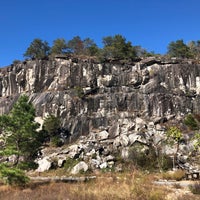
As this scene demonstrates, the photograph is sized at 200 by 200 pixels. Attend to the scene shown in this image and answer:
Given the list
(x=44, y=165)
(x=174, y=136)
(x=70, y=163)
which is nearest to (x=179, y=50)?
(x=174, y=136)

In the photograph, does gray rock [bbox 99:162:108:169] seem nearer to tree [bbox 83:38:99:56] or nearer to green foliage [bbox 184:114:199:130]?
green foliage [bbox 184:114:199:130]

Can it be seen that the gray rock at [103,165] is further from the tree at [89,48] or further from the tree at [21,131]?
the tree at [89,48]

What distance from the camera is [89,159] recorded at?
4366 cm

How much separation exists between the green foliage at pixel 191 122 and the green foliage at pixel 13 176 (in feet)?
133

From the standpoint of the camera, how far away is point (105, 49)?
72062 millimetres

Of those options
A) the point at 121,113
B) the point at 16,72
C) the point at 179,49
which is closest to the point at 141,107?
the point at 121,113

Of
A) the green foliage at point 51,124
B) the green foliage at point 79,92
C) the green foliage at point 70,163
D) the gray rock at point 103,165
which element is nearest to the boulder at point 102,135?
the green foliage at point 70,163

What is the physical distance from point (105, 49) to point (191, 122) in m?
32.7

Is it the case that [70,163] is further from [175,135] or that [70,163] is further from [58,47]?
[58,47]

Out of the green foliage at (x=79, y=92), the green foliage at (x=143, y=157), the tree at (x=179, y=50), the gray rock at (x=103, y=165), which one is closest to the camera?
the gray rock at (x=103, y=165)

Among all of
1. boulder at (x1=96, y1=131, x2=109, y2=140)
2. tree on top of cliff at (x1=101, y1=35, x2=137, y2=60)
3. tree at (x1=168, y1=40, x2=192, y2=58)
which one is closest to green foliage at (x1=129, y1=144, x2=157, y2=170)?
boulder at (x1=96, y1=131, x2=109, y2=140)

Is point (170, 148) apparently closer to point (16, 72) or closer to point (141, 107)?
point (141, 107)

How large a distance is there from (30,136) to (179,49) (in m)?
62.5

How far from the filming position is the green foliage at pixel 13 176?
66.2 feet
